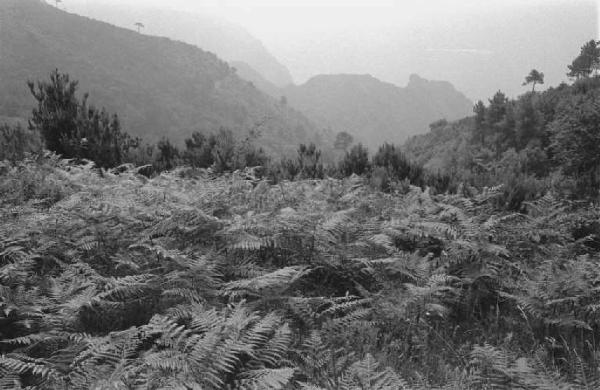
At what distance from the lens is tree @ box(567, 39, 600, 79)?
3784 cm

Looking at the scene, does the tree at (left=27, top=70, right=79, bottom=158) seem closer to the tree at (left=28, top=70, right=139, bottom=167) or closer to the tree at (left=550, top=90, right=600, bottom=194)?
the tree at (left=28, top=70, right=139, bottom=167)

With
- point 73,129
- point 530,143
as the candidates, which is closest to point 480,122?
point 530,143

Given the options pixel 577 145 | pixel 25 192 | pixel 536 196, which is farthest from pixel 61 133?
pixel 577 145

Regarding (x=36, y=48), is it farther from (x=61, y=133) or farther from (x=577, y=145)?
(x=577, y=145)

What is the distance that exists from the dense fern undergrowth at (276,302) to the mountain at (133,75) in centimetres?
7032

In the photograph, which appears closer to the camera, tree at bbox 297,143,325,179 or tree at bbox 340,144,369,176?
tree at bbox 297,143,325,179

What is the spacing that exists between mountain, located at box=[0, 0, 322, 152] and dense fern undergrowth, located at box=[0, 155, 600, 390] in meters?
70.3

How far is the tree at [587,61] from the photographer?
124 ft

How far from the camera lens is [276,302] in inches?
114

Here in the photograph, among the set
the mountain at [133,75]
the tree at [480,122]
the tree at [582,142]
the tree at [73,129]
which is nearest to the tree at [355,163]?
the tree at [582,142]

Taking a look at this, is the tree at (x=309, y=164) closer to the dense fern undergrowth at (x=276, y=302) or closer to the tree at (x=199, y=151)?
the tree at (x=199, y=151)

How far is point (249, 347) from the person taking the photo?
202 cm

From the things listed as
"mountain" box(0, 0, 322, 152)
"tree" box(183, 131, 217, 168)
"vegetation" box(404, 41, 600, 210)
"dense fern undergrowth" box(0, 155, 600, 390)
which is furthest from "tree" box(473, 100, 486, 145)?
"mountain" box(0, 0, 322, 152)

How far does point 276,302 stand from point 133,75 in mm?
105920
